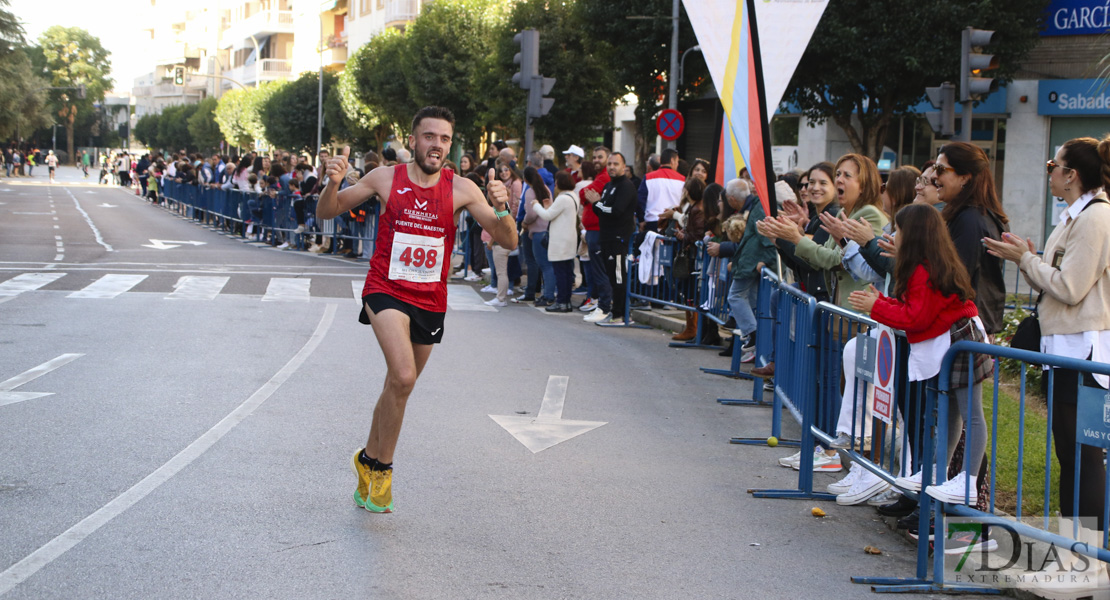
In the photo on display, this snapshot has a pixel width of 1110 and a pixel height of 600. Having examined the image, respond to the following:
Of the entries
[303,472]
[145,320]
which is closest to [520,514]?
[303,472]

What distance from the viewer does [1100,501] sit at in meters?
4.62

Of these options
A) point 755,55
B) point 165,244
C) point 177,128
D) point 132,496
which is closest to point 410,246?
point 132,496

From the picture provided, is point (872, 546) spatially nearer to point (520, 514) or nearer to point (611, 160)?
point (520, 514)

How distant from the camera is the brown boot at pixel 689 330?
12.7m

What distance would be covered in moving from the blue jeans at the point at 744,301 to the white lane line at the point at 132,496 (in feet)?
12.8

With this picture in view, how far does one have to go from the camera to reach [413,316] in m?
5.91

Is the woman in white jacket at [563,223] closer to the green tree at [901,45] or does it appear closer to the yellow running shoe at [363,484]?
the yellow running shoe at [363,484]

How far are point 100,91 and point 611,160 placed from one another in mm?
124811

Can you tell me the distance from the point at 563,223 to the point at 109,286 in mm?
6196

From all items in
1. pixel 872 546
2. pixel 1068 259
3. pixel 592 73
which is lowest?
pixel 872 546

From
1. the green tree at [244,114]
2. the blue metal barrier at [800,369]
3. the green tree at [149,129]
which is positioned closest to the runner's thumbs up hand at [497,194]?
the blue metal barrier at [800,369]

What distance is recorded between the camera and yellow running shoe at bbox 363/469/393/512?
19.1 ft

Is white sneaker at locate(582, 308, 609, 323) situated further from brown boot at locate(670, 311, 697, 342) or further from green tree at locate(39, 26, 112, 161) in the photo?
green tree at locate(39, 26, 112, 161)

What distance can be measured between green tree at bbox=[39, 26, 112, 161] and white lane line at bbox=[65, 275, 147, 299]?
4453 inches
